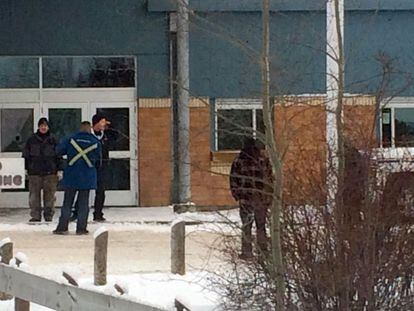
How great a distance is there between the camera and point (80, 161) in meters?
16.9

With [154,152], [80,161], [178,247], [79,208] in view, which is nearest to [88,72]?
[154,152]

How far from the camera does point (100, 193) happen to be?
61.9ft

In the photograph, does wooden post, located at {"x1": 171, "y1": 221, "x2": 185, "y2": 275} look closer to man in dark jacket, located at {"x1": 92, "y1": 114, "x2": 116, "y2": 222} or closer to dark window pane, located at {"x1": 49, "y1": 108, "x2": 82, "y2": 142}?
man in dark jacket, located at {"x1": 92, "y1": 114, "x2": 116, "y2": 222}

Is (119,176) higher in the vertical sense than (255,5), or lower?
lower

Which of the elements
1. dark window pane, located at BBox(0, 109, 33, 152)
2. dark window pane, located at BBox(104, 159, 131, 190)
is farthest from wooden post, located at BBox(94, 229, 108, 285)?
dark window pane, located at BBox(0, 109, 33, 152)

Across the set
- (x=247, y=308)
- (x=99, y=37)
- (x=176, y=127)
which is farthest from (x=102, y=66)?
(x=247, y=308)

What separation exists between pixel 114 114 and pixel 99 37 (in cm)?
173

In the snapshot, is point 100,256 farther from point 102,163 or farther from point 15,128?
point 15,128

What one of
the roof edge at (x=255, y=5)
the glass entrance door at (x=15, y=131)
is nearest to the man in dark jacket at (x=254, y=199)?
the roof edge at (x=255, y=5)

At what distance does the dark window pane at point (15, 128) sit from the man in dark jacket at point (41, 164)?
13.0 feet

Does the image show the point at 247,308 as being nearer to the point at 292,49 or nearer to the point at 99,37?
the point at 292,49

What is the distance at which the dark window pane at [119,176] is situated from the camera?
74.2 ft

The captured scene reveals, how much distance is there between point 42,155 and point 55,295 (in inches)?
399

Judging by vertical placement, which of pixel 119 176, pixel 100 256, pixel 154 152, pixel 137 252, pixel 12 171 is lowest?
pixel 137 252
